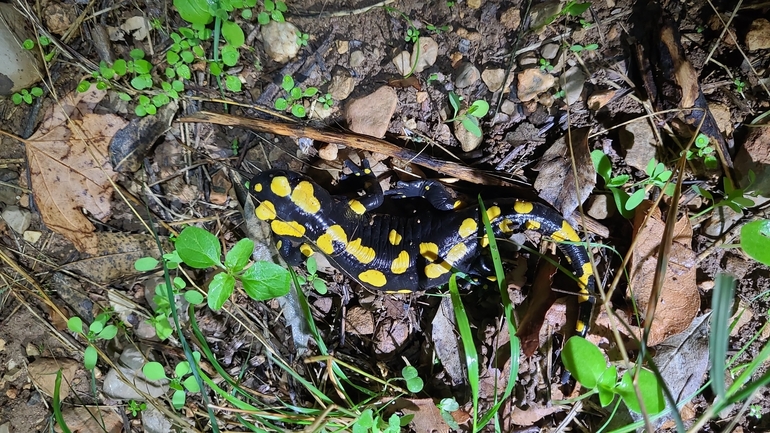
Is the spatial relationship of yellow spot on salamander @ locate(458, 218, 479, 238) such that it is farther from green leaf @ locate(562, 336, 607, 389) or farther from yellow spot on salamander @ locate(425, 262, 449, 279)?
green leaf @ locate(562, 336, 607, 389)

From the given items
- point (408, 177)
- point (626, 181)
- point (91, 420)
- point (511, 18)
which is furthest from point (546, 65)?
point (91, 420)

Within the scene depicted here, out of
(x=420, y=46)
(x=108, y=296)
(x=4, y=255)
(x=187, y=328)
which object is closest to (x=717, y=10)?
(x=420, y=46)

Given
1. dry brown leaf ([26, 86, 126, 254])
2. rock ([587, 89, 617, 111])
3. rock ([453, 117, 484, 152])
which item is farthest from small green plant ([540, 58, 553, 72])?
dry brown leaf ([26, 86, 126, 254])

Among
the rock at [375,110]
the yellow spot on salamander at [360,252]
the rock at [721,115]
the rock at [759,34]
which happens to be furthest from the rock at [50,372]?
the rock at [759,34]

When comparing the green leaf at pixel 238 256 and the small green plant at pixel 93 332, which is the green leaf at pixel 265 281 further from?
the small green plant at pixel 93 332

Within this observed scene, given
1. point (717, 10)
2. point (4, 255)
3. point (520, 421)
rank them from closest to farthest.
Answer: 1. point (717, 10)
2. point (520, 421)
3. point (4, 255)

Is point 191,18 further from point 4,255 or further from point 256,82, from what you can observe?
point 4,255
